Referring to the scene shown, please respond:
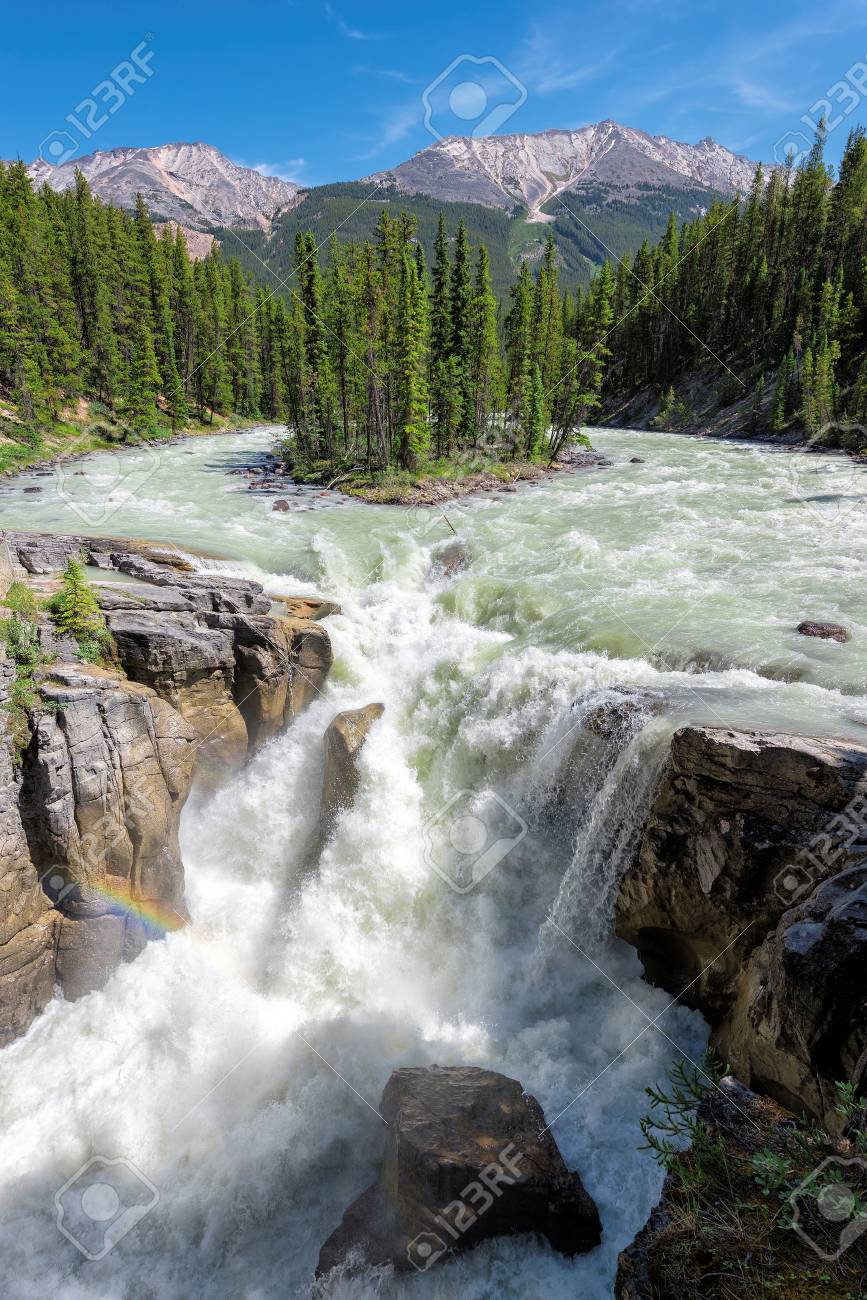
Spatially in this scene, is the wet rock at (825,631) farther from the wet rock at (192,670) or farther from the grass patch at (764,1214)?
the wet rock at (192,670)

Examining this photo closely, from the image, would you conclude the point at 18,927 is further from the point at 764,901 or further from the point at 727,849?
the point at 764,901

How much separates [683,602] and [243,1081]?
42.2ft

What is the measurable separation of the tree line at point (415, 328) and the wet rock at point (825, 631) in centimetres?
2871

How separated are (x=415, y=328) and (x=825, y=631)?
30.4 m

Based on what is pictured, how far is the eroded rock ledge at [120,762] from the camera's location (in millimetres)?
9055

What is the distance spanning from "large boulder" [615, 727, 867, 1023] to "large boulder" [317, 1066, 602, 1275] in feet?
8.79

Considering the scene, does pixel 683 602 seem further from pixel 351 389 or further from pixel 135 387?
pixel 135 387

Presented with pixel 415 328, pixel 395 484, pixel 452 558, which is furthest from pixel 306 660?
pixel 415 328

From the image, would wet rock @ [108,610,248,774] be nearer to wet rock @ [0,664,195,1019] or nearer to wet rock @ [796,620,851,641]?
wet rock @ [0,664,195,1019]

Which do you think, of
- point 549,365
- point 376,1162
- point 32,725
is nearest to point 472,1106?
point 376,1162

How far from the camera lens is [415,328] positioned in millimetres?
35844

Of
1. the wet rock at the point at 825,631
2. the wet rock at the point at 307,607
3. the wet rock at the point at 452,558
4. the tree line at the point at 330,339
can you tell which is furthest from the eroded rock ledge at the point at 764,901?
the tree line at the point at 330,339

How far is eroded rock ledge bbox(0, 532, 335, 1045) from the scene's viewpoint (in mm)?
9055

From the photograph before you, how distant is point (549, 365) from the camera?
51500 mm
